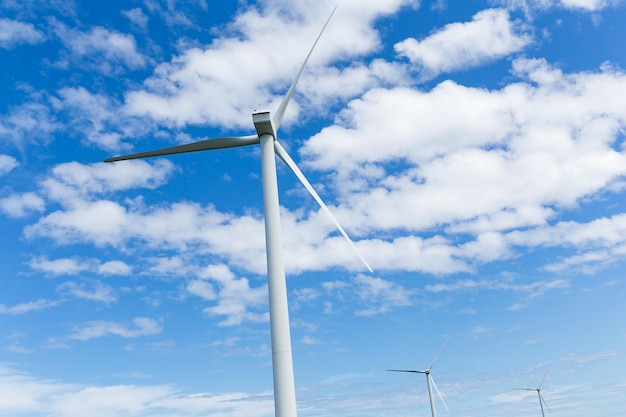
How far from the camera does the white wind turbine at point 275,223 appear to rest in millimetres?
31250

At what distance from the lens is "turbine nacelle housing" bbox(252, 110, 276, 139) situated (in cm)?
3803

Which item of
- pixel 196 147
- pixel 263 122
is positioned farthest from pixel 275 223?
pixel 196 147

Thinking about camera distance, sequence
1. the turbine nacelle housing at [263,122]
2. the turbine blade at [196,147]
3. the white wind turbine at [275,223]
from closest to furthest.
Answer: the white wind turbine at [275,223] → the turbine nacelle housing at [263,122] → the turbine blade at [196,147]

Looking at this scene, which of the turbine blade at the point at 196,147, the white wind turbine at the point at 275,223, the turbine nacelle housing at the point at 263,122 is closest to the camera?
the white wind turbine at the point at 275,223

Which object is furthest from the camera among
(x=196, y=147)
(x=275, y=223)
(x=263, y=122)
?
(x=196, y=147)

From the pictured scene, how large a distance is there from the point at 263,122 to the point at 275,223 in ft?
23.5

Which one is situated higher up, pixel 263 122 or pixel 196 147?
pixel 196 147

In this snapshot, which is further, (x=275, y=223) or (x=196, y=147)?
(x=196, y=147)

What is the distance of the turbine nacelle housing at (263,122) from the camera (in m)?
38.0

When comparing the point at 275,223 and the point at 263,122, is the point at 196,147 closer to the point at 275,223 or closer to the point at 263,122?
the point at 263,122

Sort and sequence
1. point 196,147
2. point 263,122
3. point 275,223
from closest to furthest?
point 275,223
point 263,122
point 196,147

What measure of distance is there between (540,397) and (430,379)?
55.0 m

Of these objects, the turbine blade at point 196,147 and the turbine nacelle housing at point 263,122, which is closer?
the turbine nacelle housing at point 263,122

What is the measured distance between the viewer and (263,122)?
3806 cm
